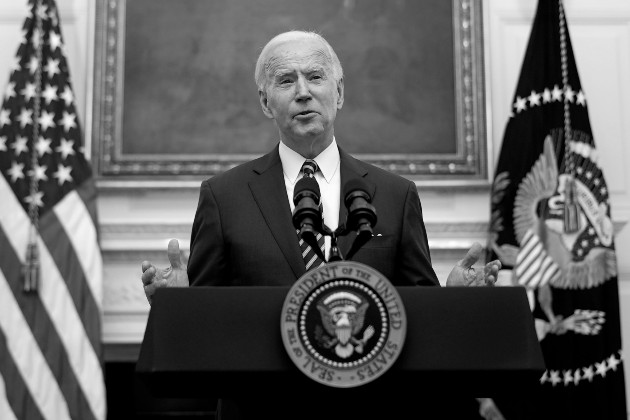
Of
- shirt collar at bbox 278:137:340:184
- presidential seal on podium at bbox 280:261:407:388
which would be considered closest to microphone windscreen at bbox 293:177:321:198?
presidential seal on podium at bbox 280:261:407:388

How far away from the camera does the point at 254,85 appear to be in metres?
6.10

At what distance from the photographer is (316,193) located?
201 cm

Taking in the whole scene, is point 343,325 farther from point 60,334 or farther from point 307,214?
point 60,334

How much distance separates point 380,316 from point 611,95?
4.70 m

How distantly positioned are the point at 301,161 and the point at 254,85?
135 inches

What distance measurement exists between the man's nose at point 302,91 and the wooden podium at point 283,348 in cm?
98

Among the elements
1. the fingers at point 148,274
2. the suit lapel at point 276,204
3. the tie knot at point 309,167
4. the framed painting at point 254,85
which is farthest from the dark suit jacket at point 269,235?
the framed painting at point 254,85

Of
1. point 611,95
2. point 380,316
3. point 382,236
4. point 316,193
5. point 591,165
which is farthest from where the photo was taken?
point 611,95

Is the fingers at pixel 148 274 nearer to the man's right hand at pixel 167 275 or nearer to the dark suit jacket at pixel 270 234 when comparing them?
the man's right hand at pixel 167 275

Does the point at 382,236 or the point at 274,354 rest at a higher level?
the point at 382,236

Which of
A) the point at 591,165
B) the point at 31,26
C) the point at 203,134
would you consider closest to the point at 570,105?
the point at 591,165

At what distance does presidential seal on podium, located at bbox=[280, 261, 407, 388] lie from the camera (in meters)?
1.76

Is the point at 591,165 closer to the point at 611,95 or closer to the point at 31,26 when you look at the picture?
the point at 611,95

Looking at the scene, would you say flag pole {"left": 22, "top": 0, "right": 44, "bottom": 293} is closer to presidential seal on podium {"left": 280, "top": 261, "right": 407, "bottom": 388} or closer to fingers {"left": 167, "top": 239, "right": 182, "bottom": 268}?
fingers {"left": 167, "top": 239, "right": 182, "bottom": 268}
